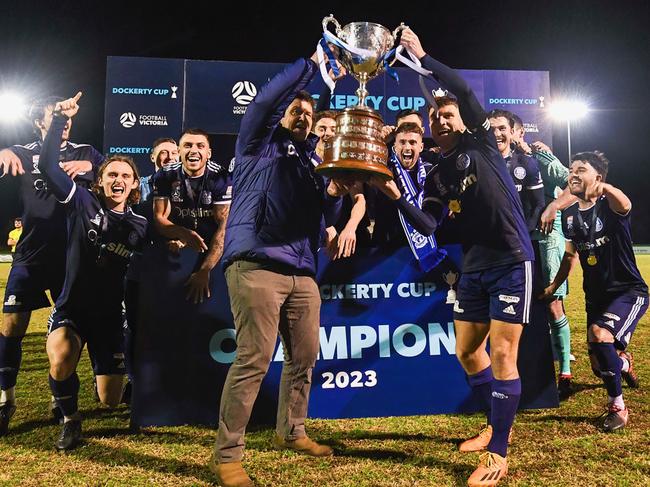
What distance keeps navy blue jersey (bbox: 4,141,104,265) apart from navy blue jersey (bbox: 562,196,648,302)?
14.5ft

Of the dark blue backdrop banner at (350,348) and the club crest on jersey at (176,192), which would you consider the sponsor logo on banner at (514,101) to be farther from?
the club crest on jersey at (176,192)

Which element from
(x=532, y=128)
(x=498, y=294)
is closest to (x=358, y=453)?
(x=498, y=294)

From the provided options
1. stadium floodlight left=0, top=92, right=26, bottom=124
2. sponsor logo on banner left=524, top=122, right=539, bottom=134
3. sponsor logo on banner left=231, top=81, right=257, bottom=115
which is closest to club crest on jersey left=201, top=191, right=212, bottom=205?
sponsor logo on banner left=231, top=81, right=257, bottom=115

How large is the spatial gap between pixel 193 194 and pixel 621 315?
148 inches

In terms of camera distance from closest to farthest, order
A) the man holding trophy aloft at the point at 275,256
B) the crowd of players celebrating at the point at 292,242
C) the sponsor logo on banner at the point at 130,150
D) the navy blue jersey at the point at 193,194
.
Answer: the man holding trophy aloft at the point at 275,256 < the crowd of players celebrating at the point at 292,242 < the navy blue jersey at the point at 193,194 < the sponsor logo on banner at the point at 130,150

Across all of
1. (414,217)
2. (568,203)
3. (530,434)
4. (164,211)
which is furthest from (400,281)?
A: (164,211)

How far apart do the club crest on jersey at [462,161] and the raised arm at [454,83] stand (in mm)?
187

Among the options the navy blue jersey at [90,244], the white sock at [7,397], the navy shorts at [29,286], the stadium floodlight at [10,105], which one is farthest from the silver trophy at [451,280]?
the stadium floodlight at [10,105]

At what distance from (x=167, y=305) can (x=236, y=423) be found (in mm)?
1399

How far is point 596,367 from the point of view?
366cm

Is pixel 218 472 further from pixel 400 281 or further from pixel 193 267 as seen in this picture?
pixel 400 281

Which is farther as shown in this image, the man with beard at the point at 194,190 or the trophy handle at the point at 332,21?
the man with beard at the point at 194,190

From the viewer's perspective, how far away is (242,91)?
9.24m

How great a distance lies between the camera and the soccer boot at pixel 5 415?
3.37 m
